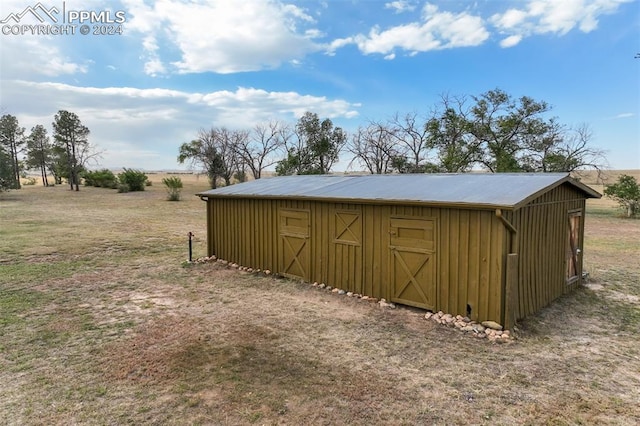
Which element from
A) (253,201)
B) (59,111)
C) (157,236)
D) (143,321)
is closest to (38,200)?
(59,111)

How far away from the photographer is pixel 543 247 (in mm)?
7113

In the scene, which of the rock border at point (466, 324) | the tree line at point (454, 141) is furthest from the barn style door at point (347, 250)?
the tree line at point (454, 141)

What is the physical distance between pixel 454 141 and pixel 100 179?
131 feet

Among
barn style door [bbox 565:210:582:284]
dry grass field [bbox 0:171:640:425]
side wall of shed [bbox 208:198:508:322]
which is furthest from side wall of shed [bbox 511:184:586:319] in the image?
side wall of shed [bbox 208:198:508:322]

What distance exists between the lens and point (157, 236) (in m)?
15.5

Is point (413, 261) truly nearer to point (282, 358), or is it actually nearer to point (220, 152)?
point (282, 358)

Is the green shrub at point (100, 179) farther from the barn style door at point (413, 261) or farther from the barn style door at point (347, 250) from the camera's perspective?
the barn style door at point (413, 261)

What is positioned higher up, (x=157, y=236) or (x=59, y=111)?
(x=59, y=111)

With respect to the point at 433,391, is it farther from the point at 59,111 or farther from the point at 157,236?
the point at 59,111

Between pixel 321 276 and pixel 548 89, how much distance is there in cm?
2381

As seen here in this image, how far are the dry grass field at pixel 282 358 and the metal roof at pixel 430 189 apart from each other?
2.09 meters

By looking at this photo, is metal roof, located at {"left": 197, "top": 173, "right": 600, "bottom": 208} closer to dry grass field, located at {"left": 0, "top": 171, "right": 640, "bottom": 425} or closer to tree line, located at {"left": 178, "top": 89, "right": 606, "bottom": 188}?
dry grass field, located at {"left": 0, "top": 171, "right": 640, "bottom": 425}

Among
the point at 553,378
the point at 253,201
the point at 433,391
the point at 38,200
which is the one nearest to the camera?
the point at 433,391

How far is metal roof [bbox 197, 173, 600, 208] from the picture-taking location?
617 cm
